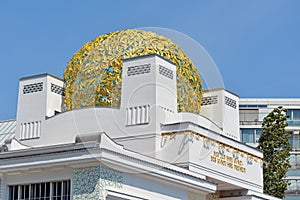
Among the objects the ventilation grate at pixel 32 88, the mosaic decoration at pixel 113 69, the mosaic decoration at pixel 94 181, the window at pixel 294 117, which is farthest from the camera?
the window at pixel 294 117

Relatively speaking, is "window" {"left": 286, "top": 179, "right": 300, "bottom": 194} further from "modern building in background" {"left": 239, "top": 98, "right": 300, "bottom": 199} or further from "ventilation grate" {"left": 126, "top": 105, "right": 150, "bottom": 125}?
"ventilation grate" {"left": 126, "top": 105, "right": 150, "bottom": 125}

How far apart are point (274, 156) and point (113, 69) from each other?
16.4m

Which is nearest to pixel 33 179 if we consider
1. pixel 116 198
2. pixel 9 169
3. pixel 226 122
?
pixel 9 169

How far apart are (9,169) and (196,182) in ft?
19.9

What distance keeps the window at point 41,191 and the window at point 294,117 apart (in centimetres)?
4594

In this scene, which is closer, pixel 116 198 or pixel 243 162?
pixel 116 198

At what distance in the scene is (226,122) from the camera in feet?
98.5

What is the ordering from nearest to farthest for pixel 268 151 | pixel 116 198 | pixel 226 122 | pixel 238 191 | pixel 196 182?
pixel 116 198 → pixel 196 182 → pixel 238 191 → pixel 226 122 → pixel 268 151

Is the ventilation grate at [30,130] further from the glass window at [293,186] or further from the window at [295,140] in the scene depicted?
the window at [295,140]

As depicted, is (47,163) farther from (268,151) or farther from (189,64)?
(268,151)

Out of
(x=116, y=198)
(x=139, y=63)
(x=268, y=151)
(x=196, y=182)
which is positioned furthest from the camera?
(x=268, y=151)

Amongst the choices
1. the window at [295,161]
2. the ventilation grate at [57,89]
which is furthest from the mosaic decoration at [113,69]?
the window at [295,161]

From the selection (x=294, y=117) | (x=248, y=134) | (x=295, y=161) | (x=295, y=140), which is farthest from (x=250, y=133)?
(x=295, y=161)

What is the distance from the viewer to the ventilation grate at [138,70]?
84.3 feet
